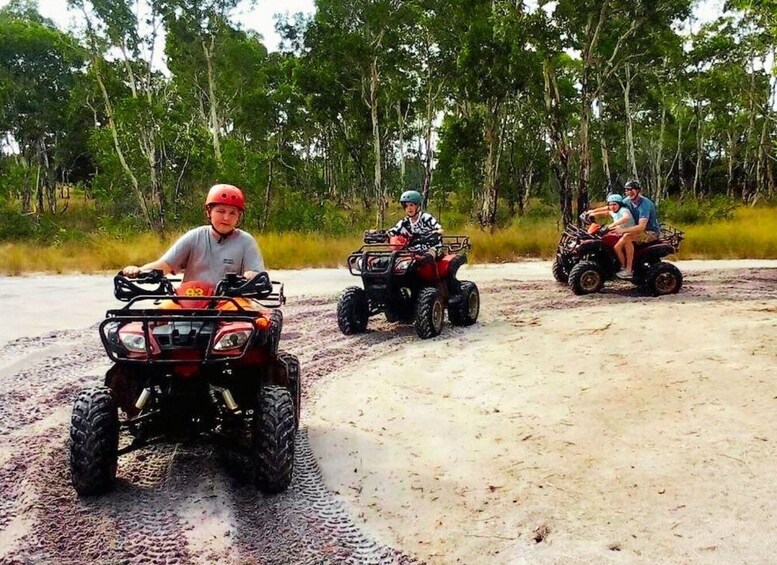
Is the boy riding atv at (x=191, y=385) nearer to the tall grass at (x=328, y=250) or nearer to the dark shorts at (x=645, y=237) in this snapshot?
the dark shorts at (x=645, y=237)

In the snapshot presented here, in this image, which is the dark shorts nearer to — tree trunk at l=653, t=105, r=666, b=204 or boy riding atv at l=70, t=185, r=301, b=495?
boy riding atv at l=70, t=185, r=301, b=495

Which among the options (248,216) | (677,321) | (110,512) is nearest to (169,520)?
(110,512)

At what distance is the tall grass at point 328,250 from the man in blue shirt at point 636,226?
5.55 metres

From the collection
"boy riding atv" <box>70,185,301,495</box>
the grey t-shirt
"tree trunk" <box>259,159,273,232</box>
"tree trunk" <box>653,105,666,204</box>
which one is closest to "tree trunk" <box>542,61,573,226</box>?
"tree trunk" <box>259,159,273,232</box>

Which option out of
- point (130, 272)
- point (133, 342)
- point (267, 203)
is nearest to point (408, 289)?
point (130, 272)

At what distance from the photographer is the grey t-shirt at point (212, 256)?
12.9 ft

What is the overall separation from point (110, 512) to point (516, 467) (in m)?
1.96

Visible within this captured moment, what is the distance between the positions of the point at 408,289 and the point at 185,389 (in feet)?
13.5

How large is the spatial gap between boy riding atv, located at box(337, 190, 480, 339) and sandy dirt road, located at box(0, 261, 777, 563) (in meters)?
0.57

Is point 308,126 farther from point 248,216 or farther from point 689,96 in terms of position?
point 689,96

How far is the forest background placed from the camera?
16969 mm

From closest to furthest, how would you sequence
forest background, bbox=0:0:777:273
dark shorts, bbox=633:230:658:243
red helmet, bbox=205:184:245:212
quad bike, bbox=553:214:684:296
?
1. red helmet, bbox=205:184:245:212
2. quad bike, bbox=553:214:684:296
3. dark shorts, bbox=633:230:658:243
4. forest background, bbox=0:0:777:273

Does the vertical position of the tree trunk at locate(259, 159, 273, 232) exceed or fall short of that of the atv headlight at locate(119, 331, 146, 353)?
it exceeds it

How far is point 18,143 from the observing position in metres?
32.7
